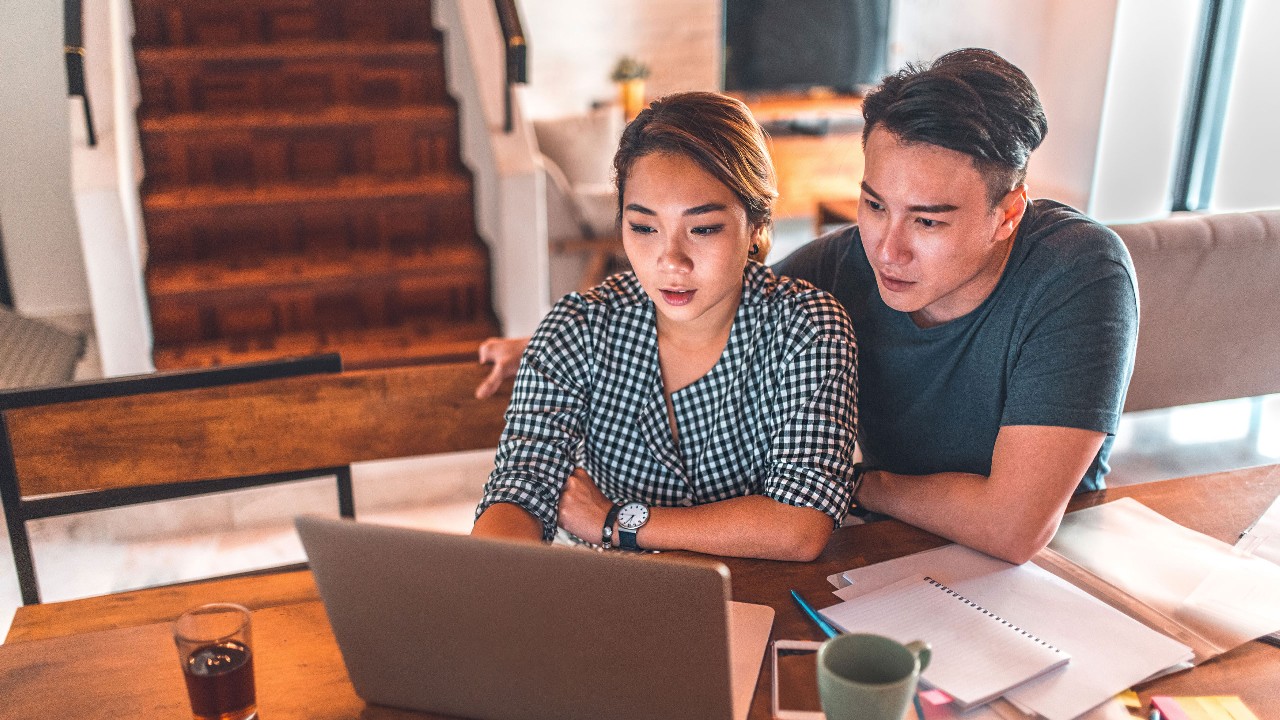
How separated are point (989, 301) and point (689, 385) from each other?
43cm

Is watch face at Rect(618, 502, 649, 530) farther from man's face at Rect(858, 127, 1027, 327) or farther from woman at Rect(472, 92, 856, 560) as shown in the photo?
man's face at Rect(858, 127, 1027, 327)

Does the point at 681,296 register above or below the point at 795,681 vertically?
above

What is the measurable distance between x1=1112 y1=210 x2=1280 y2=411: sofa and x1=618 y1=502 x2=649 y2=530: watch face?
1.31 m

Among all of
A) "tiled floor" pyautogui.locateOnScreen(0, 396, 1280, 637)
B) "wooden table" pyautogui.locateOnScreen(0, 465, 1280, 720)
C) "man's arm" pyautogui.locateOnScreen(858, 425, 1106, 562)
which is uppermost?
"man's arm" pyautogui.locateOnScreen(858, 425, 1106, 562)

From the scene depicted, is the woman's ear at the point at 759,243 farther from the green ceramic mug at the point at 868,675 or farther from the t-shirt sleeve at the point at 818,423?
the green ceramic mug at the point at 868,675

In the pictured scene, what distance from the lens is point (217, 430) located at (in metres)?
1.43

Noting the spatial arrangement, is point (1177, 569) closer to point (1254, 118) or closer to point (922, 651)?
point (922, 651)

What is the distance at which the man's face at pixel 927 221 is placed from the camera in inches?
48.8

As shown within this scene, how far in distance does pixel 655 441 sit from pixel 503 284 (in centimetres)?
196

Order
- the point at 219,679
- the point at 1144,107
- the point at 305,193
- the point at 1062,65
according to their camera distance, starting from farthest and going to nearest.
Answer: the point at 1062,65
the point at 1144,107
the point at 305,193
the point at 219,679

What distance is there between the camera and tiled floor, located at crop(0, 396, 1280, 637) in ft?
8.70

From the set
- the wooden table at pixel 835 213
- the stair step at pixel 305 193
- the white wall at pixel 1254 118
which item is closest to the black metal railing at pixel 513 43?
the stair step at pixel 305 193

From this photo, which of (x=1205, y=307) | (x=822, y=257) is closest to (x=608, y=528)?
(x=822, y=257)

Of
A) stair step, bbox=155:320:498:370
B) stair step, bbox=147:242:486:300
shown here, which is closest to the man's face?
stair step, bbox=155:320:498:370
